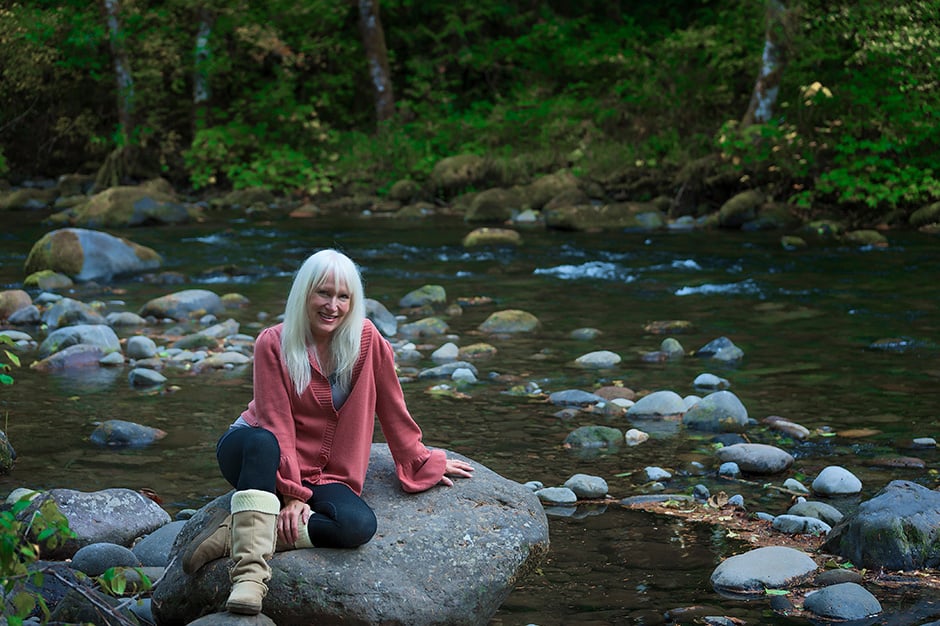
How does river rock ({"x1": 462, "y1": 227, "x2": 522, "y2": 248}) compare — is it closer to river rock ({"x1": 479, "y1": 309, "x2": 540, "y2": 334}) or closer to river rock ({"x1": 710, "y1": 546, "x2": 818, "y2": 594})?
river rock ({"x1": 479, "y1": 309, "x2": 540, "y2": 334})

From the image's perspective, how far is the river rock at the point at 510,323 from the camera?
9.98 m

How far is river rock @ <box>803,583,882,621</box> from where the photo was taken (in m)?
4.03

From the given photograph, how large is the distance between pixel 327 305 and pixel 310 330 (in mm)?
125

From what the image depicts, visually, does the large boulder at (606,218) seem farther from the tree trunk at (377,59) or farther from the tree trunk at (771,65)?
the tree trunk at (377,59)

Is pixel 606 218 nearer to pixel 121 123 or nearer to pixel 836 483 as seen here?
pixel 121 123

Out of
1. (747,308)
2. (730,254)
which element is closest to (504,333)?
(747,308)

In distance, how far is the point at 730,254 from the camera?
47.7 ft

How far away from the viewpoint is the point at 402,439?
4246 millimetres

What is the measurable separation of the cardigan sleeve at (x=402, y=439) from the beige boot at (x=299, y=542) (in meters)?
0.50

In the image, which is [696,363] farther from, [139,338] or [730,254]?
[730,254]

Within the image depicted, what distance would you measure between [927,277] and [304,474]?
10104mm

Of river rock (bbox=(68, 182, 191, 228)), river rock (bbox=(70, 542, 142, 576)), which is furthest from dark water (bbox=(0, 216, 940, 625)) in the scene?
river rock (bbox=(68, 182, 191, 228))

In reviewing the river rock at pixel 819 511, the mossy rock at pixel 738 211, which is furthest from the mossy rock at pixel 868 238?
the river rock at pixel 819 511

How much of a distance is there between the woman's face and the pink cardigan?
133 mm
